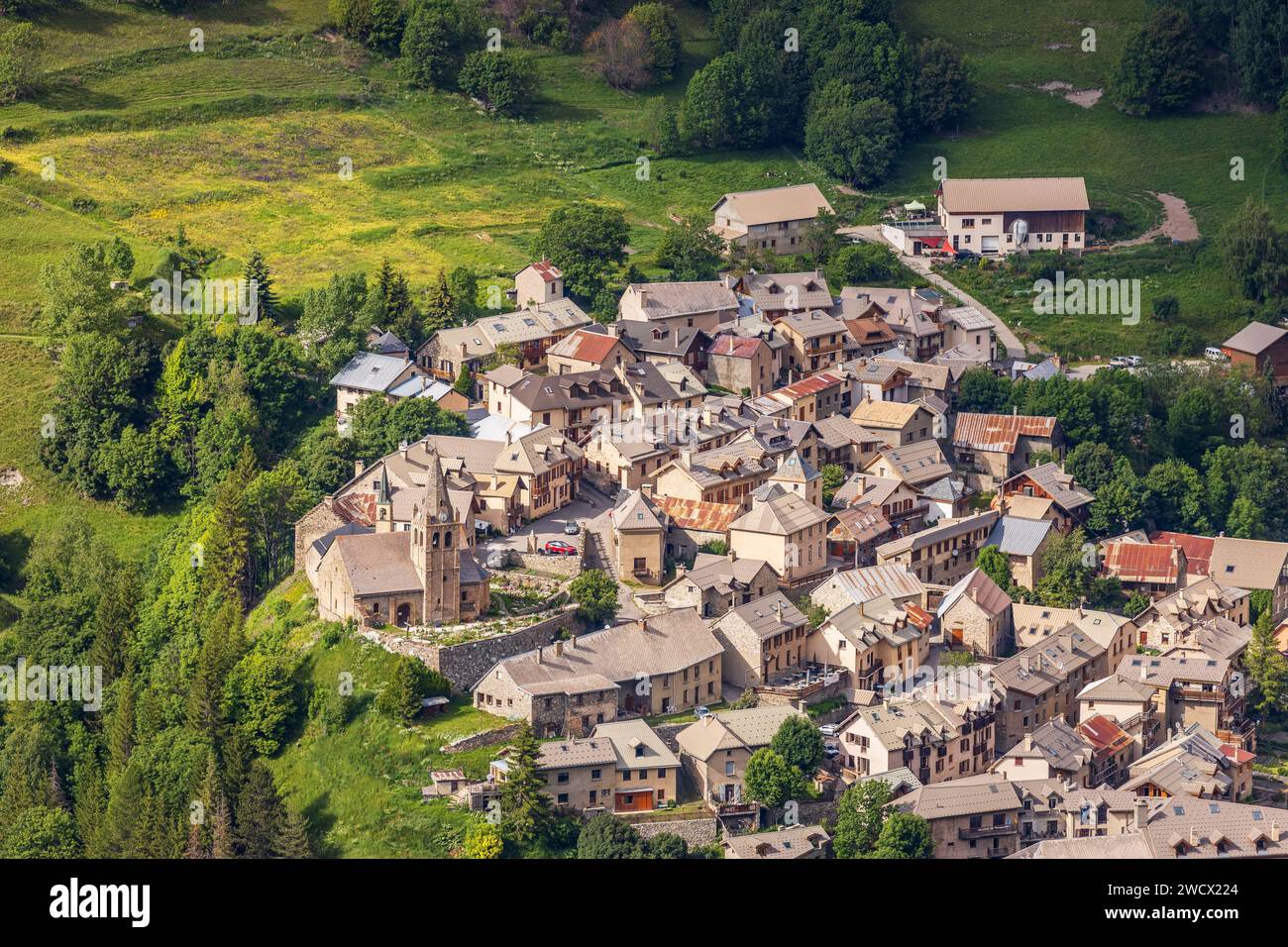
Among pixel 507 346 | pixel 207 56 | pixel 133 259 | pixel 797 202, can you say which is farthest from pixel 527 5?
pixel 507 346

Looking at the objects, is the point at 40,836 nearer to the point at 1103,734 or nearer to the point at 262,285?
the point at 262,285

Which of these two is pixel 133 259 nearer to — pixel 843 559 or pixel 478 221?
pixel 478 221

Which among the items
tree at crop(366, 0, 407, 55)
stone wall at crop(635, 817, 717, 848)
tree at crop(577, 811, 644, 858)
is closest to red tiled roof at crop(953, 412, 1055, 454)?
stone wall at crop(635, 817, 717, 848)

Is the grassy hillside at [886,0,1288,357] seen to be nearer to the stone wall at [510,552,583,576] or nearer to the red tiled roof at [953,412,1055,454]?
the red tiled roof at [953,412,1055,454]

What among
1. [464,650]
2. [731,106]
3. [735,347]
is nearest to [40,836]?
[464,650]

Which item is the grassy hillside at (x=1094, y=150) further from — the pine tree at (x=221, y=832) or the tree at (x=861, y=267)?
the pine tree at (x=221, y=832)
